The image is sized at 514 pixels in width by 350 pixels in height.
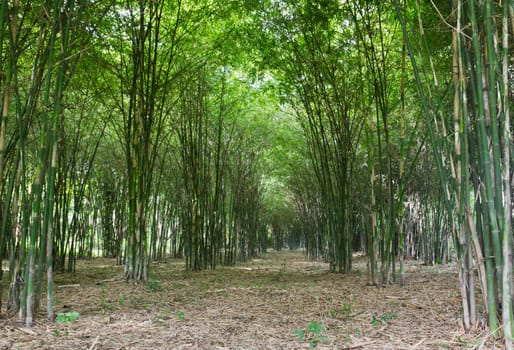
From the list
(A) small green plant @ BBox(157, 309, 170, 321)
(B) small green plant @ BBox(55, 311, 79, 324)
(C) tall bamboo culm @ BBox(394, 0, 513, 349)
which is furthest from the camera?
(A) small green plant @ BBox(157, 309, 170, 321)

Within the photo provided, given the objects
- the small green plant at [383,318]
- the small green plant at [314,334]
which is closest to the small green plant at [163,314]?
the small green plant at [314,334]

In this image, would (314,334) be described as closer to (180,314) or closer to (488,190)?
(180,314)

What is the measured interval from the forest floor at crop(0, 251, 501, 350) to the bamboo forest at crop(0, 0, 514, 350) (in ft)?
0.07

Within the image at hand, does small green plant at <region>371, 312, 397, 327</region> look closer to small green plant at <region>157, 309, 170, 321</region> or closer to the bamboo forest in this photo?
the bamboo forest

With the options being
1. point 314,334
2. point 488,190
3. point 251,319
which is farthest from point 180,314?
point 488,190

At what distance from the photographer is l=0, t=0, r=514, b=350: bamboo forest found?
87.4 inches

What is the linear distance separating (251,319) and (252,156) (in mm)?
7377

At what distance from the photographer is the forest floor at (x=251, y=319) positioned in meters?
2.23

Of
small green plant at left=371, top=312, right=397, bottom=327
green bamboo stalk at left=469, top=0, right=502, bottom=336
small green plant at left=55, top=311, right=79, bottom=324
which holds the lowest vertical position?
small green plant at left=371, top=312, right=397, bottom=327

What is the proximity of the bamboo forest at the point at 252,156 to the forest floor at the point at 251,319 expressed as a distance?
0.02m

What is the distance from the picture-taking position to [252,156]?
1018 cm

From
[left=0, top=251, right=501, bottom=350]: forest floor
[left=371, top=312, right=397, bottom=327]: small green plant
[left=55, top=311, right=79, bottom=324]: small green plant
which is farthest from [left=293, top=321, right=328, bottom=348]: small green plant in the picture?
[left=55, top=311, right=79, bottom=324]: small green plant

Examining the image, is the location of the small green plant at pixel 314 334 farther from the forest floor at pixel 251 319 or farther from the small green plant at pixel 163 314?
the small green plant at pixel 163 314

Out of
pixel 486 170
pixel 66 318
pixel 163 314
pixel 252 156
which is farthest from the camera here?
pixel 252 156
